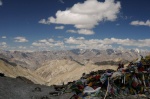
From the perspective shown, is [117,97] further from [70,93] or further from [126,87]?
[70,93]

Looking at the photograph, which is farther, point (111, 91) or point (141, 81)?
point (141, 81)

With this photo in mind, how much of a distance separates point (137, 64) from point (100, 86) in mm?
5059

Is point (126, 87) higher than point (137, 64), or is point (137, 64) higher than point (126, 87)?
point (137, 64)

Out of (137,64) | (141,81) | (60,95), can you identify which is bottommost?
(60,95)

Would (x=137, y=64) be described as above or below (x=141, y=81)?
above

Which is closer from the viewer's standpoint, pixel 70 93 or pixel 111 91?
pixel 111 91

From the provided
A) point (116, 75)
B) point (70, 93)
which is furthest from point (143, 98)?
point (70, 93)

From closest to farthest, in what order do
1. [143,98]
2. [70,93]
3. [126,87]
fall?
[143,98], [126,87], [70,93]

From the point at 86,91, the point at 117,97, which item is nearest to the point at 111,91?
the point at 117,97

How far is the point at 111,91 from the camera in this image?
62.5 ft

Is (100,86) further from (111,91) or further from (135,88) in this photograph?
(135,88)

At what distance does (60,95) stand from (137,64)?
328 inches

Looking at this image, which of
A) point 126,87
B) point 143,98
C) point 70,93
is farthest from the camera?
point 70,93

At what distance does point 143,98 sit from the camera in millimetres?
17922
